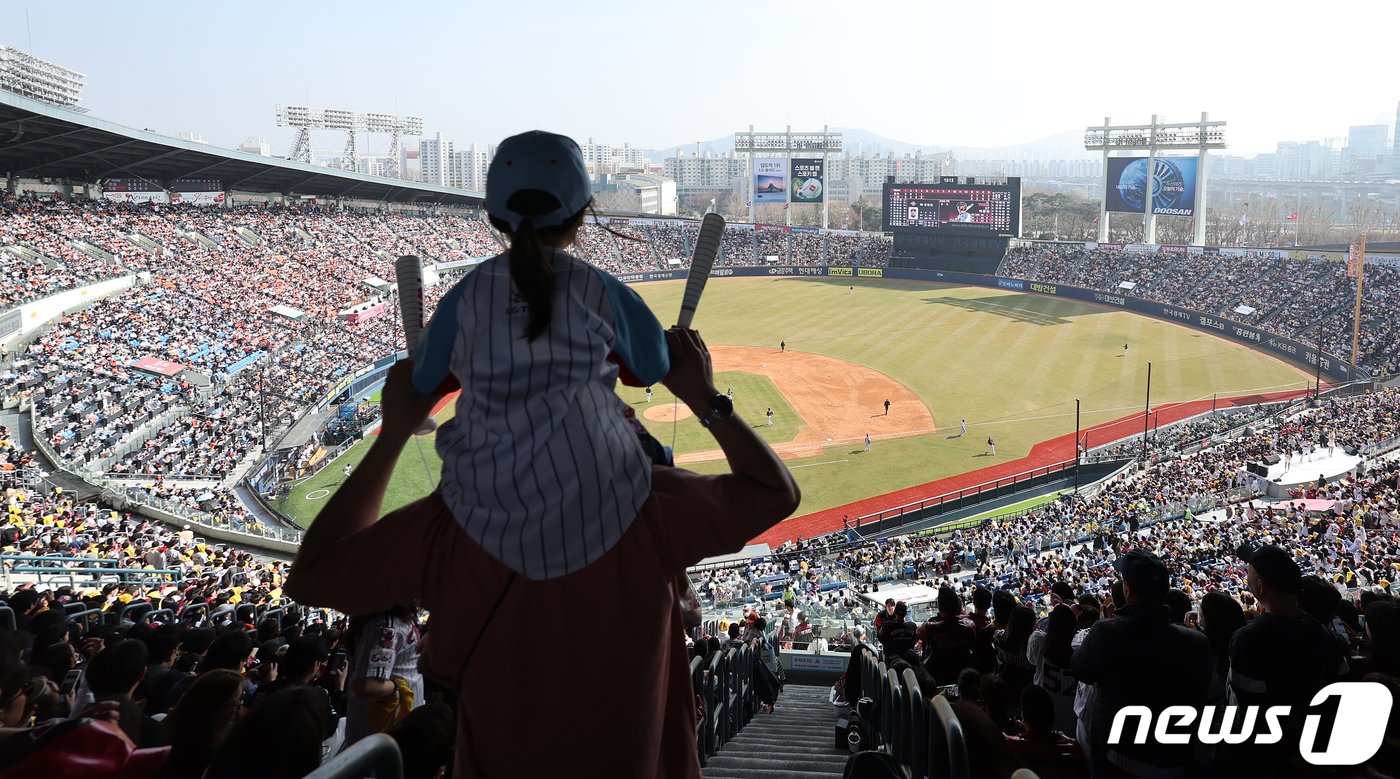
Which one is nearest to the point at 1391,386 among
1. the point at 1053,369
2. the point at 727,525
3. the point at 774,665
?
the point at 1053,369

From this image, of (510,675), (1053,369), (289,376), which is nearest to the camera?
(510,675)

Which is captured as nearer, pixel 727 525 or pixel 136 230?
pixel 727 525

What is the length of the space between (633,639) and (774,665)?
9.89 m

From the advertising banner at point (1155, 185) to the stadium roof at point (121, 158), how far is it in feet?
173

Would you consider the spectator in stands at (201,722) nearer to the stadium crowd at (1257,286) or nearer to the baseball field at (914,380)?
the baseball field at (914,380)

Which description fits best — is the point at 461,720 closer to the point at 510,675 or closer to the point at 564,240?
the point at 510,675

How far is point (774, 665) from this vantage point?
11.3 m

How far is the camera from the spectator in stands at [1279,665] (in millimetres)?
4082

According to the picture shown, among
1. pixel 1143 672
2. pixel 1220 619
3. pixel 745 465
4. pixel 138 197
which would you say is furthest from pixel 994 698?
pixel 138 197

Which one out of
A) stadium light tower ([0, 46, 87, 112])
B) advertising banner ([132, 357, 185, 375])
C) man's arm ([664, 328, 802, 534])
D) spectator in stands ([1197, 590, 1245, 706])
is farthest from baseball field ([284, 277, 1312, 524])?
stadium light tower ([0, 46, 87, 112])

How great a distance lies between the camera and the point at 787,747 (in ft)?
24.3

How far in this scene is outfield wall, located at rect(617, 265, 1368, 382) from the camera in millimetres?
44406

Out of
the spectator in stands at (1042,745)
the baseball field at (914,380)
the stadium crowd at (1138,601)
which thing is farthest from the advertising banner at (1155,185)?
the spectator in stands at (1042,745)

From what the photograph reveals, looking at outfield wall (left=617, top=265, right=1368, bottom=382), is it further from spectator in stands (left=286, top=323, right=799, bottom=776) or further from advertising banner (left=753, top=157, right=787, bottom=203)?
spectator in stands (left=286, top=323, right=799, bottom=776)
